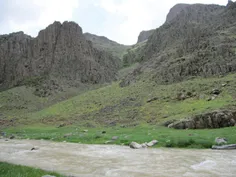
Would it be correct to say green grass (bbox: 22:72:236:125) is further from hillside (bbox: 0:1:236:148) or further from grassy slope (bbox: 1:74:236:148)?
hillside (bbox: 0:1:236:148)

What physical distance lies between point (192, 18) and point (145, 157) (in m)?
183

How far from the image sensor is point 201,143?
A: 29.9 m

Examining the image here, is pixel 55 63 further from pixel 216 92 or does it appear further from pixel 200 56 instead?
pixel 216 92

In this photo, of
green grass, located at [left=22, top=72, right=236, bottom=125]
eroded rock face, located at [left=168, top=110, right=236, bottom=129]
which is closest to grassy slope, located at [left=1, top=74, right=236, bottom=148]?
green grass, located at [left=22, top=72, right=236, bottom=125]

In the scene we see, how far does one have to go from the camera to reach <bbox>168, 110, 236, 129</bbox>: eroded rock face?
3969cm

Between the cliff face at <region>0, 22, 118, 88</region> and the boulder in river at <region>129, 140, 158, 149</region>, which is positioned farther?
the cliff face at <region>0, 22, 118, 88</region>

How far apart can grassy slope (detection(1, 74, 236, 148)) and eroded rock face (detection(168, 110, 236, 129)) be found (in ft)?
11.0

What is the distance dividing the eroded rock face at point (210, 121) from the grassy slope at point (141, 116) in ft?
11.0

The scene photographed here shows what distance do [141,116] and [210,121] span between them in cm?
2513

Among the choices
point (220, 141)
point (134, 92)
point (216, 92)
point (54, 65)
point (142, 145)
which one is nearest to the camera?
point (220, 141)

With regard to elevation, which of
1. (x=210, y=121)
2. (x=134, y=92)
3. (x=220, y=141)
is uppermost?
(x=134, y=92)

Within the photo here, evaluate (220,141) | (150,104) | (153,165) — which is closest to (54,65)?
(150,104)

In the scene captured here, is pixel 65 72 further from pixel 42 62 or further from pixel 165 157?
pixel 165 157

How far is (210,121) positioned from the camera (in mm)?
41125
